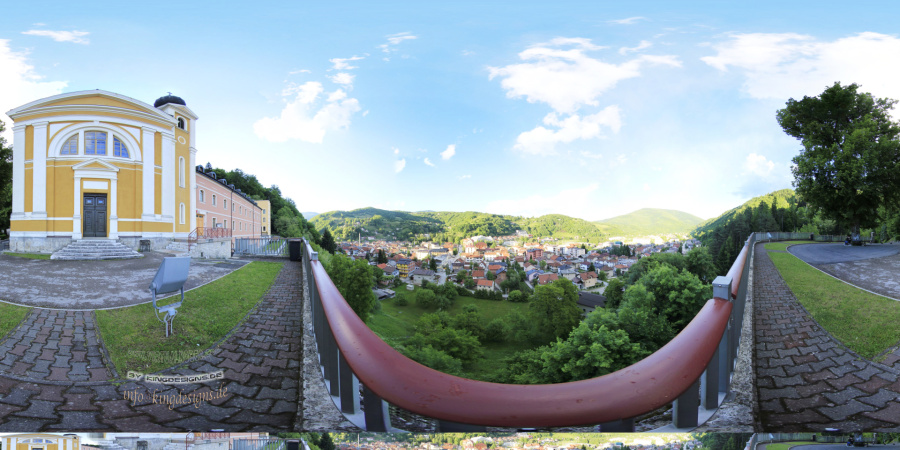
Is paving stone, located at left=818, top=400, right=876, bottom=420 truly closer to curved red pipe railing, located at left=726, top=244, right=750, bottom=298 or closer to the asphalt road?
curved red pipe railing, located at left=726, top=244, right=750, bottom=298

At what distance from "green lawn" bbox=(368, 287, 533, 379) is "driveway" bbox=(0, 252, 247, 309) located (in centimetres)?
130

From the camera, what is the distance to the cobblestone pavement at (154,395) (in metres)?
1.89

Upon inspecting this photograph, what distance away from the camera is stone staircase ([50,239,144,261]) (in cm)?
246

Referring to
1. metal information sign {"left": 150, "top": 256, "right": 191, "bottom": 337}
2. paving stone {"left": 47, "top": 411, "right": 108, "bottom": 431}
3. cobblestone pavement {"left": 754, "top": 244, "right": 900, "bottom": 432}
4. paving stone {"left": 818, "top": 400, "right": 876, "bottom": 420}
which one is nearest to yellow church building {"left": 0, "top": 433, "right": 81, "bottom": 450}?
paving stone {"left": 47, "top": 411, "right": 108, "bottom": 431}

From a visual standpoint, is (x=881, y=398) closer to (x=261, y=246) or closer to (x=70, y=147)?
(x=261, y=246)

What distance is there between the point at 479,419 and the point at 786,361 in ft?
7.89

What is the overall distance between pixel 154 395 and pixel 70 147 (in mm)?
2010

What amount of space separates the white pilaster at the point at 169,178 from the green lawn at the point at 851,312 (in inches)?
201

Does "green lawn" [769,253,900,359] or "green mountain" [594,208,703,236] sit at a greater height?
"green mountain" [594,208,703,236]

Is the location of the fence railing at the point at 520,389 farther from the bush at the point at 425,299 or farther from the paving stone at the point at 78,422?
the paving stone at the point at 78,422

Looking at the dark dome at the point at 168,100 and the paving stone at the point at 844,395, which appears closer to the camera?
the paving stone at the point at 844,395

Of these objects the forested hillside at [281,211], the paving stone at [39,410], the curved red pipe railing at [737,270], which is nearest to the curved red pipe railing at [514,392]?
the curved red pipe railing at [737,270]

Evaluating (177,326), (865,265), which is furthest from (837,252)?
(177,326)

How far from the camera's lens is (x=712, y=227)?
2.79m
